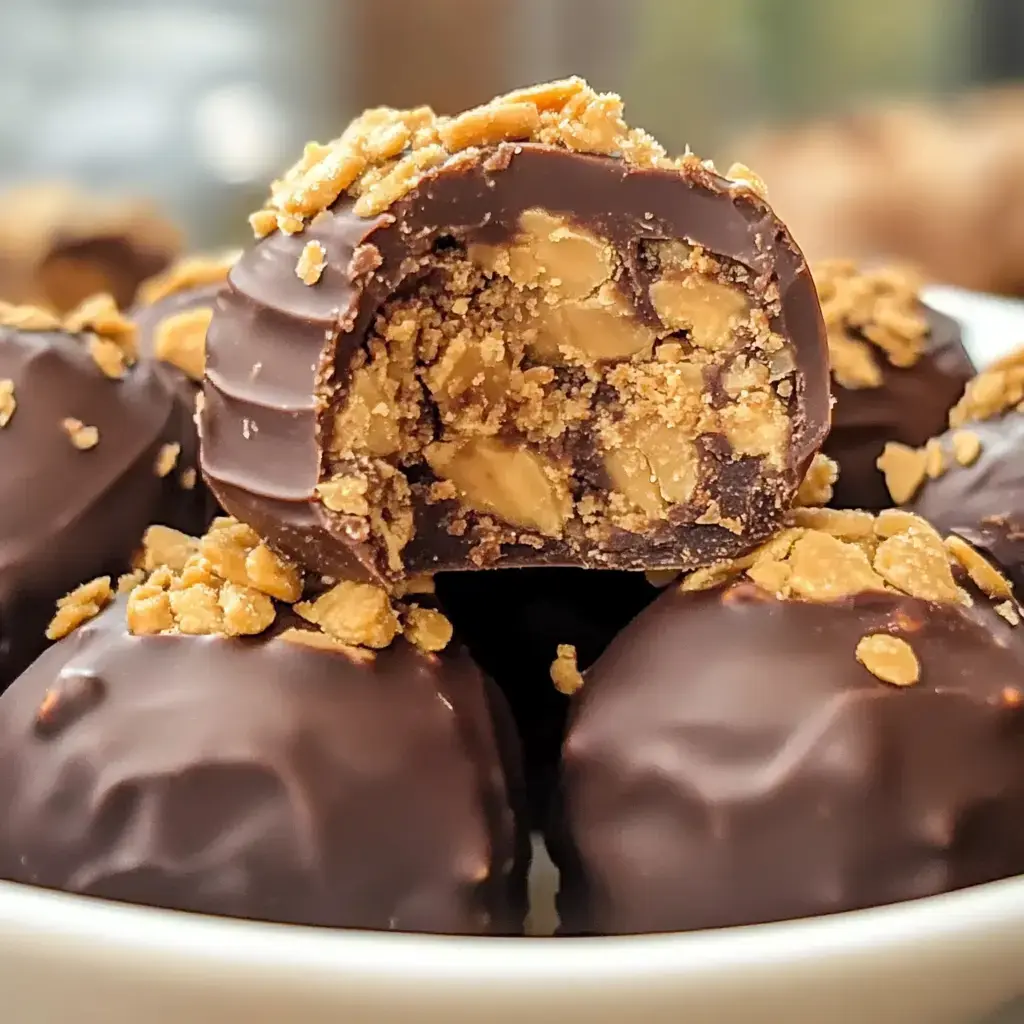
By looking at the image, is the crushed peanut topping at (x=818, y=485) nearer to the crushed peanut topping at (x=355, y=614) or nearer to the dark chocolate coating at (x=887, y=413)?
the dark chocolate coating at (x=887, y=413)

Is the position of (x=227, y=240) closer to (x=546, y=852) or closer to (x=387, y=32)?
(x=387, y=32)

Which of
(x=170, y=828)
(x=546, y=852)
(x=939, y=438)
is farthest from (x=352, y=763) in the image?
(x=939, y=438)

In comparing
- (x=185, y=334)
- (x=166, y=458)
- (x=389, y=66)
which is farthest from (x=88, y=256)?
(x=389, y=66)

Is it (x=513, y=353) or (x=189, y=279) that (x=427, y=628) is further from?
(x=189, y=279)

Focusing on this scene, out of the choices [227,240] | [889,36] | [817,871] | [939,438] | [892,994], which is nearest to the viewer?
[892,994]

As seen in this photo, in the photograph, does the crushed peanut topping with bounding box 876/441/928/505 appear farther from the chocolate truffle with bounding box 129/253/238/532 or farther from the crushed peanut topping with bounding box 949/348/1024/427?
the chocolate truffle with bounding box 129/253/238/532

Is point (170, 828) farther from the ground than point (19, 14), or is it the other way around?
point (170, 828)
